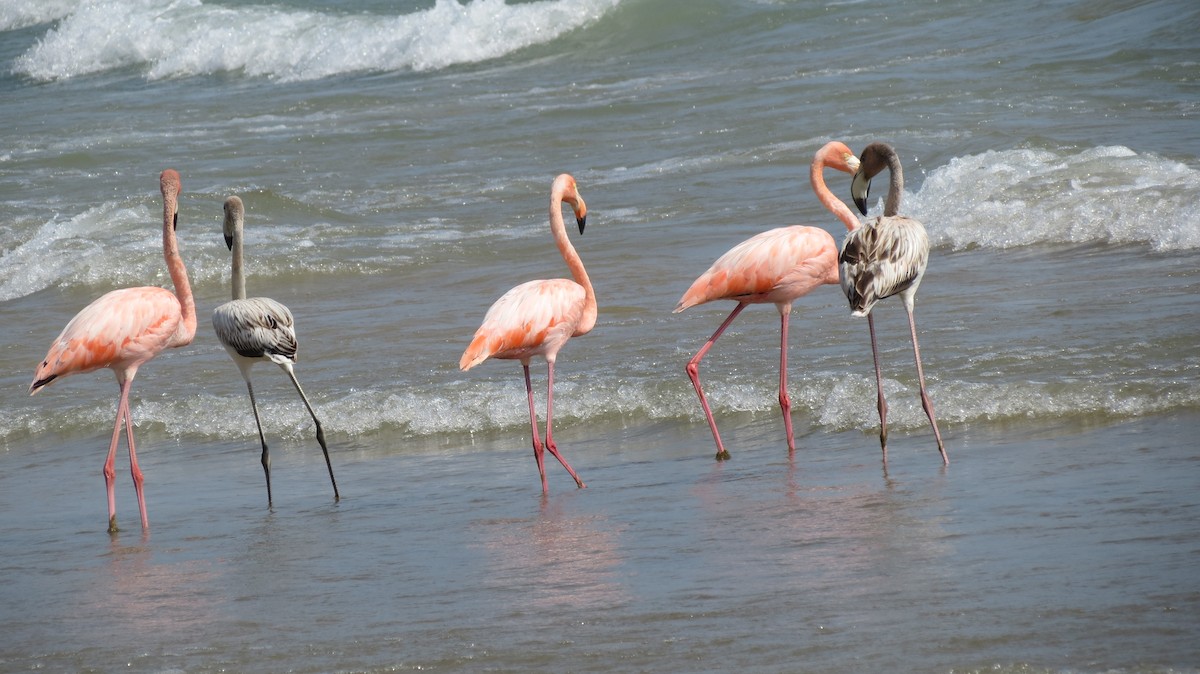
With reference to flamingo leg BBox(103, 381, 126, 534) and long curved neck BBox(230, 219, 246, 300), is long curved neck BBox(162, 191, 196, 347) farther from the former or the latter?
flamingo leg BBox(103, 381, 126, 534)

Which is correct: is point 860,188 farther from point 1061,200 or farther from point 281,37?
point 281,37

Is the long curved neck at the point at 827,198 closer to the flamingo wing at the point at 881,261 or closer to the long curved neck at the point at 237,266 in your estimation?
the flamingo wing at the point at 881,261

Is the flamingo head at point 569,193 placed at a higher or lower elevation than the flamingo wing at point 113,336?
higher

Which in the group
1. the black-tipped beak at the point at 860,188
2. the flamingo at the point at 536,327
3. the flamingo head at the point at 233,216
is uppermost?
the flamingo head at the point at 233,216

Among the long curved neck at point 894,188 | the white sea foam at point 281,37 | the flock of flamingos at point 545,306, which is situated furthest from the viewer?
the white sea foam at point 281,37

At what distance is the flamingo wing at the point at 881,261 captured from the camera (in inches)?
241

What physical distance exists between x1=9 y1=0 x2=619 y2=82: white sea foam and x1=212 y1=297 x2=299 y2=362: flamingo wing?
2018 centimetres

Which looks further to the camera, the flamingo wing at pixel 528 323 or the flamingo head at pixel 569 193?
the flamingo head at pixel 569 193

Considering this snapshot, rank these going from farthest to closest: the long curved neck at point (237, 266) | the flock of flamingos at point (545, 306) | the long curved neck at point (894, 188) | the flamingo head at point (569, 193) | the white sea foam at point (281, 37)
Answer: the white sea foam at point (281, 37), the flamingo head at point (569, 193), the long curved neck at point (237, 266), the long curved neck at point (894, 188), the flock of flamingos at point (545, 306)

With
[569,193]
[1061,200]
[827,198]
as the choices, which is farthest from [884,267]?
[1061,200]

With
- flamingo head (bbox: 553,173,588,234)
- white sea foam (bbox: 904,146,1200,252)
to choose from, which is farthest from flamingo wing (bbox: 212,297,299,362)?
white sea foam (bbox: 904,146,1200,252)

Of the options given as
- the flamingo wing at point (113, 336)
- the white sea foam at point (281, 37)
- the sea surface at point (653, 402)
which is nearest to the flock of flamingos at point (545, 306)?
the flamingo wing at point (113, 336)

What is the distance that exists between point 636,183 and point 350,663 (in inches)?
429

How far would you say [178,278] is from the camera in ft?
23.5
